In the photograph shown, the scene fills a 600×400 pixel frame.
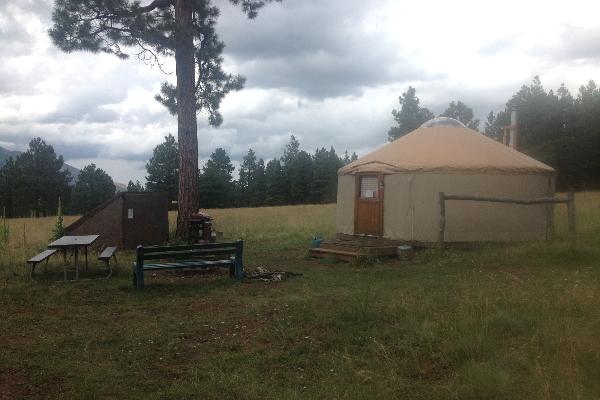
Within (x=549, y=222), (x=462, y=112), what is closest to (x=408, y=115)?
(x=462, y=112)

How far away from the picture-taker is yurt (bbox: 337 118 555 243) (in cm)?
1077

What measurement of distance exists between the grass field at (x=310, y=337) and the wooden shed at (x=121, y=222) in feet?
13.1

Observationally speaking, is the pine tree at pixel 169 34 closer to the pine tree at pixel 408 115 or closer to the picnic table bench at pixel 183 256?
the picnic table bench at pixel 183 256

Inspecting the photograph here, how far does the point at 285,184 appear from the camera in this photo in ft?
199

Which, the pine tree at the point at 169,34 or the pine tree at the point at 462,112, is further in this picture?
the pine tree at the point at 462,112

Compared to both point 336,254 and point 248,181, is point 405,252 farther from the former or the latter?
point 248,181

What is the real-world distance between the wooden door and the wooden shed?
187 inches

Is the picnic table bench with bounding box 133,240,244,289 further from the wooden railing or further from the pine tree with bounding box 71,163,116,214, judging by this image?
the pine tree with bounding box 71,163,116,214

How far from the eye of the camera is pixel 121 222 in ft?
39.0

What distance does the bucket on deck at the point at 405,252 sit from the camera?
989cm

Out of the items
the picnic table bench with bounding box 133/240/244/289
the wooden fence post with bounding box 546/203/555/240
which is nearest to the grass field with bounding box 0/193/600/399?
the picnic table bench with bounding box 133/240/244/289

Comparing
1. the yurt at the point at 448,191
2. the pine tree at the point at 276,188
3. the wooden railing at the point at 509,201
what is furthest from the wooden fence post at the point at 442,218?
the pine tree at the point at 276,188

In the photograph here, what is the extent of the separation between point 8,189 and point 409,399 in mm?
57949

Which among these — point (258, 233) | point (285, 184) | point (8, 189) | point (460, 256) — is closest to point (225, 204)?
point (285, 184)
